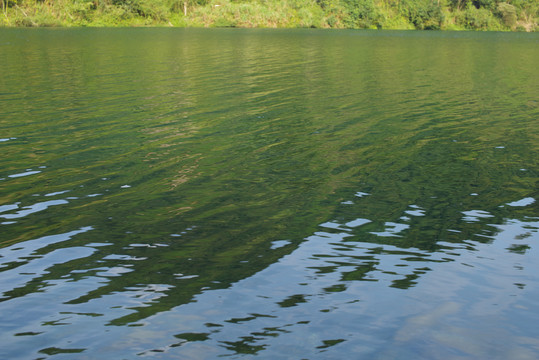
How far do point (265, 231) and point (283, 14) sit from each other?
94126mm

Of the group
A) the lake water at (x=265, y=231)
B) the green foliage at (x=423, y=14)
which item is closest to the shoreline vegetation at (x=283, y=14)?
the green foliage at (x=423, y=14)

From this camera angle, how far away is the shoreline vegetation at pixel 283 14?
3243 inches

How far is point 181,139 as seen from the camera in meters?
14.8

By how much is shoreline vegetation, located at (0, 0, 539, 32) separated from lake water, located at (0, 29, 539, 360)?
69525 millimetres

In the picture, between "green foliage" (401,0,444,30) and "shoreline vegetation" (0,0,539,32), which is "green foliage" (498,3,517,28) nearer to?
"shoreline vegetation" (0,0,539,32)

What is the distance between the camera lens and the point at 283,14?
9800cm

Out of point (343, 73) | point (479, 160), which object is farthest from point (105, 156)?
point (343, 73)

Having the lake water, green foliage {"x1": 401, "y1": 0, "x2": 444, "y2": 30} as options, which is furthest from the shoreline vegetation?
the lake water

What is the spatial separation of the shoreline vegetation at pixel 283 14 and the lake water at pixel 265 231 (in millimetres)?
69525

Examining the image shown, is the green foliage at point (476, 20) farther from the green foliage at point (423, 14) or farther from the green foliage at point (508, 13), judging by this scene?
the green foliage at point (423, 14)

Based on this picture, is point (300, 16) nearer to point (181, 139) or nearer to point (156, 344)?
point (181, 139)

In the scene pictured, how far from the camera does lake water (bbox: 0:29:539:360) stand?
593 cm

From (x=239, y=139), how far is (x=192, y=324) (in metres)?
9.33

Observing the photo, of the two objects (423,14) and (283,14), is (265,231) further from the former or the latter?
(423,14)
